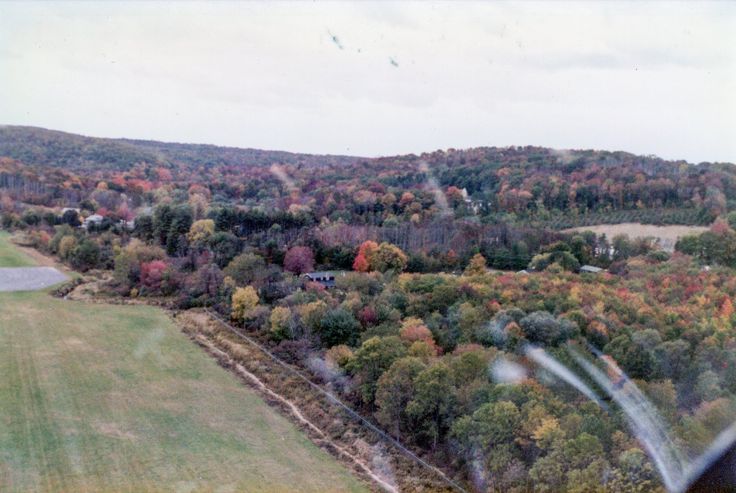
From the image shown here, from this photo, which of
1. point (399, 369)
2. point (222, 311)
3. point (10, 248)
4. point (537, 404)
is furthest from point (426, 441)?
point (10, 248)

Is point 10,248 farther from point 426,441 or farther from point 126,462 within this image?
point 426,441

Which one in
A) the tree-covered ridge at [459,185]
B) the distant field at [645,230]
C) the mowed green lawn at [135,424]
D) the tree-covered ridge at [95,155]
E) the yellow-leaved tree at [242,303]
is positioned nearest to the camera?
the mowed green lawn at [135,424]

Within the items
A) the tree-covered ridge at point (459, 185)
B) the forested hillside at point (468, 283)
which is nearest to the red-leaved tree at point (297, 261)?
the forested hillside at point (468, 283)

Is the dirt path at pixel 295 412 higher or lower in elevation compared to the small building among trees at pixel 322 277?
lower

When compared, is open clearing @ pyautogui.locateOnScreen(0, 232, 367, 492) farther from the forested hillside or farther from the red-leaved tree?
the red-leaved tree

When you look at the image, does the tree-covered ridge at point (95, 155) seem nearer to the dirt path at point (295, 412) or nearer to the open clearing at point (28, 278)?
the open clearing at point (28, 278)

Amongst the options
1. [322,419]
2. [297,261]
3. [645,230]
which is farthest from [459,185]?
[322,419]

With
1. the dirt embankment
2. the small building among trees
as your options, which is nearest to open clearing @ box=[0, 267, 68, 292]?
the dirt embankment
